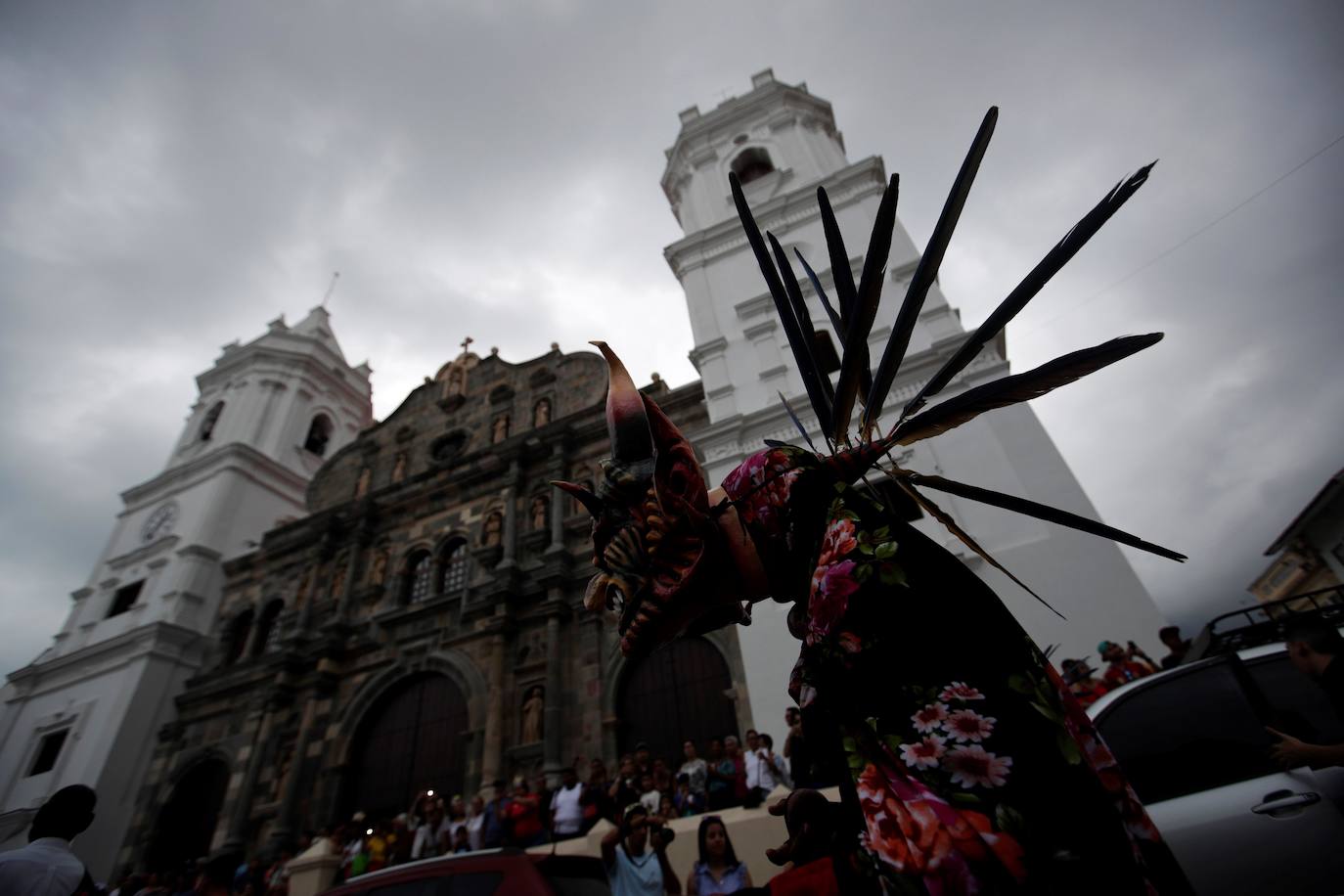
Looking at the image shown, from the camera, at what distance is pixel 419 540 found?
47.7 ft

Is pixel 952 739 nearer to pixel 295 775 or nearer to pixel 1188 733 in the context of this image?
pixel 1188 733

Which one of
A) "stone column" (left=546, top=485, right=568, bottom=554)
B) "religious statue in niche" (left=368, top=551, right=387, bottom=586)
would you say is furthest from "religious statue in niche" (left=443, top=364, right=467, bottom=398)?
"stone column" (left=546, top=485, right=568, bottom=554)

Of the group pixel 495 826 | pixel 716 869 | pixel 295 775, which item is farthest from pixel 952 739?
pixel 295 775

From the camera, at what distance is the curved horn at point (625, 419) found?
1680 millimetres

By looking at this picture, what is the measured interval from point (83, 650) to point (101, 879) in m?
5.69

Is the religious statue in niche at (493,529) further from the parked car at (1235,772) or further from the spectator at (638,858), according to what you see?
the parked car at (1235,772)

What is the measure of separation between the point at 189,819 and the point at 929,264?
59.9ft

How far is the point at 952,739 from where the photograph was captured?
0.97 meters

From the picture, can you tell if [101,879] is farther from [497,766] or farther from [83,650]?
[497,766]

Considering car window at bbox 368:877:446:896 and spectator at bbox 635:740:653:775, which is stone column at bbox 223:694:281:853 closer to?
spectator at bbox 635:740:653:775

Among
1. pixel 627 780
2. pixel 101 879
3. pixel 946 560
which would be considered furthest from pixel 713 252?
pixel 101 879

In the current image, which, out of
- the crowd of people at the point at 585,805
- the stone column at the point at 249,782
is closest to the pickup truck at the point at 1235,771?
the crowd of people at the point at 585,805

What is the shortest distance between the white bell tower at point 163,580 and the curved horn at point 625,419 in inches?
702

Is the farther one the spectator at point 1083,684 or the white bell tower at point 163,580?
the white bell tower at point 163,580
